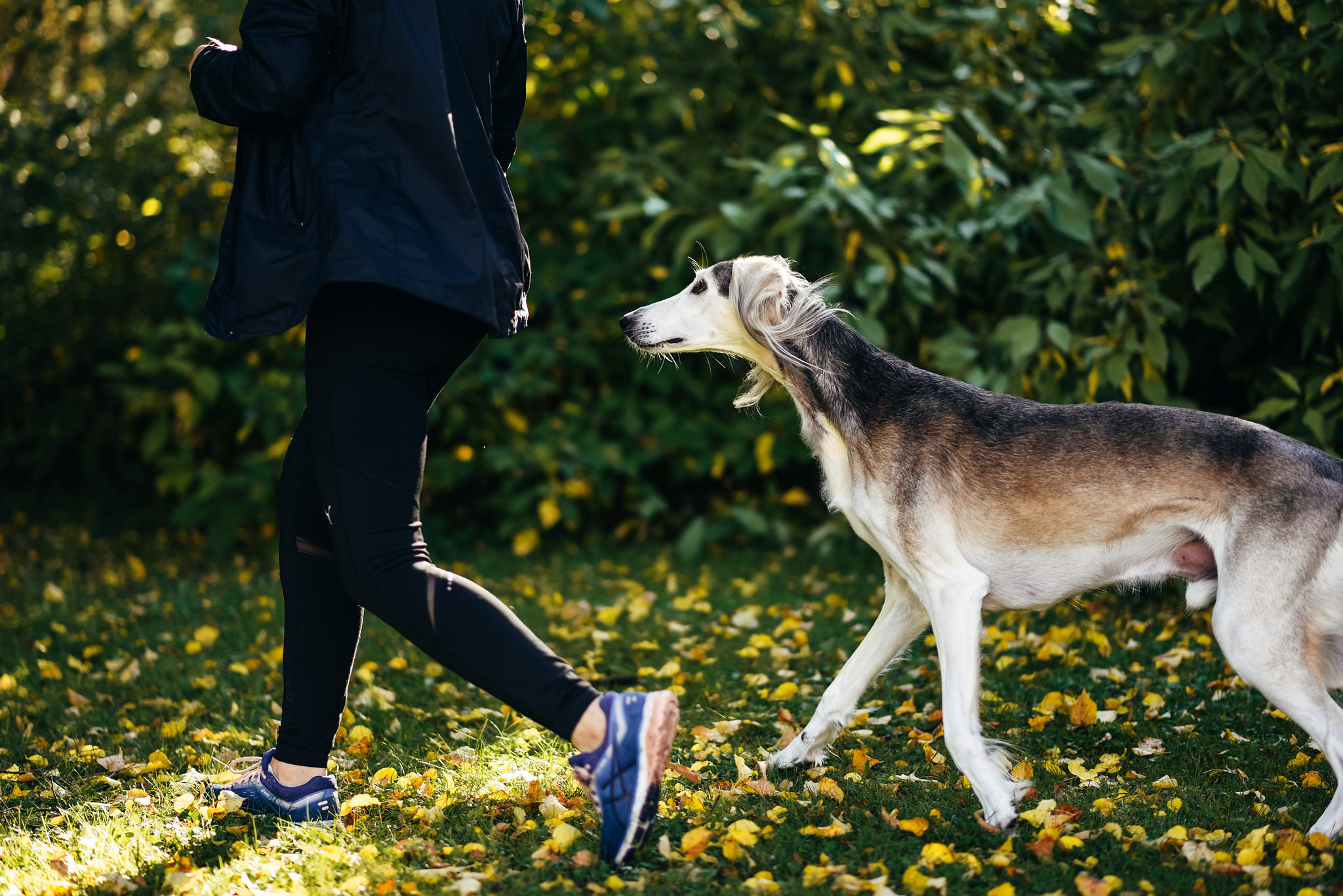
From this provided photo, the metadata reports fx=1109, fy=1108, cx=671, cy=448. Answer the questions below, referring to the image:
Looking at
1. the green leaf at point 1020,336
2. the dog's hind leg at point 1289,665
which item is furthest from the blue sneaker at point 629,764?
the green leaf at point 1020,336

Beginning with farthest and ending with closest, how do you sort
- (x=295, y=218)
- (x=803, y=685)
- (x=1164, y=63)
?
1. (x=1164, y=63)
2. (x=803, y=685)
3. (x=295, y=218)

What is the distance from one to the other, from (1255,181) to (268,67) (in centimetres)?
359

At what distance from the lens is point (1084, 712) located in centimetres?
370

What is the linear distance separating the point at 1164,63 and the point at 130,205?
6601 millimetres

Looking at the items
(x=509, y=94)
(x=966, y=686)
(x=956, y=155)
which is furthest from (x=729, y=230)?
(x=966, y=686)

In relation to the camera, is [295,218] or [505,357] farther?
[505,357]

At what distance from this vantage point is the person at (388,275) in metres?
2.41

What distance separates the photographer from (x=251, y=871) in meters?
2.66

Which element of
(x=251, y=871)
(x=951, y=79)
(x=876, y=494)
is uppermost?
(x=951, y=79)

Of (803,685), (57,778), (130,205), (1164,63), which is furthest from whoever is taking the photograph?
(130,205)

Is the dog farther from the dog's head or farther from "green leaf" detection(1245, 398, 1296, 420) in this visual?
"green leaf" detection(1245, 398, 1296, 420)

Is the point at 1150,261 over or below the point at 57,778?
over

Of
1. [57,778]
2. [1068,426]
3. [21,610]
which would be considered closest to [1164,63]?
[1068,426]

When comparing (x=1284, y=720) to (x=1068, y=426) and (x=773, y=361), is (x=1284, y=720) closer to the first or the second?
(x=1068, y=426)
